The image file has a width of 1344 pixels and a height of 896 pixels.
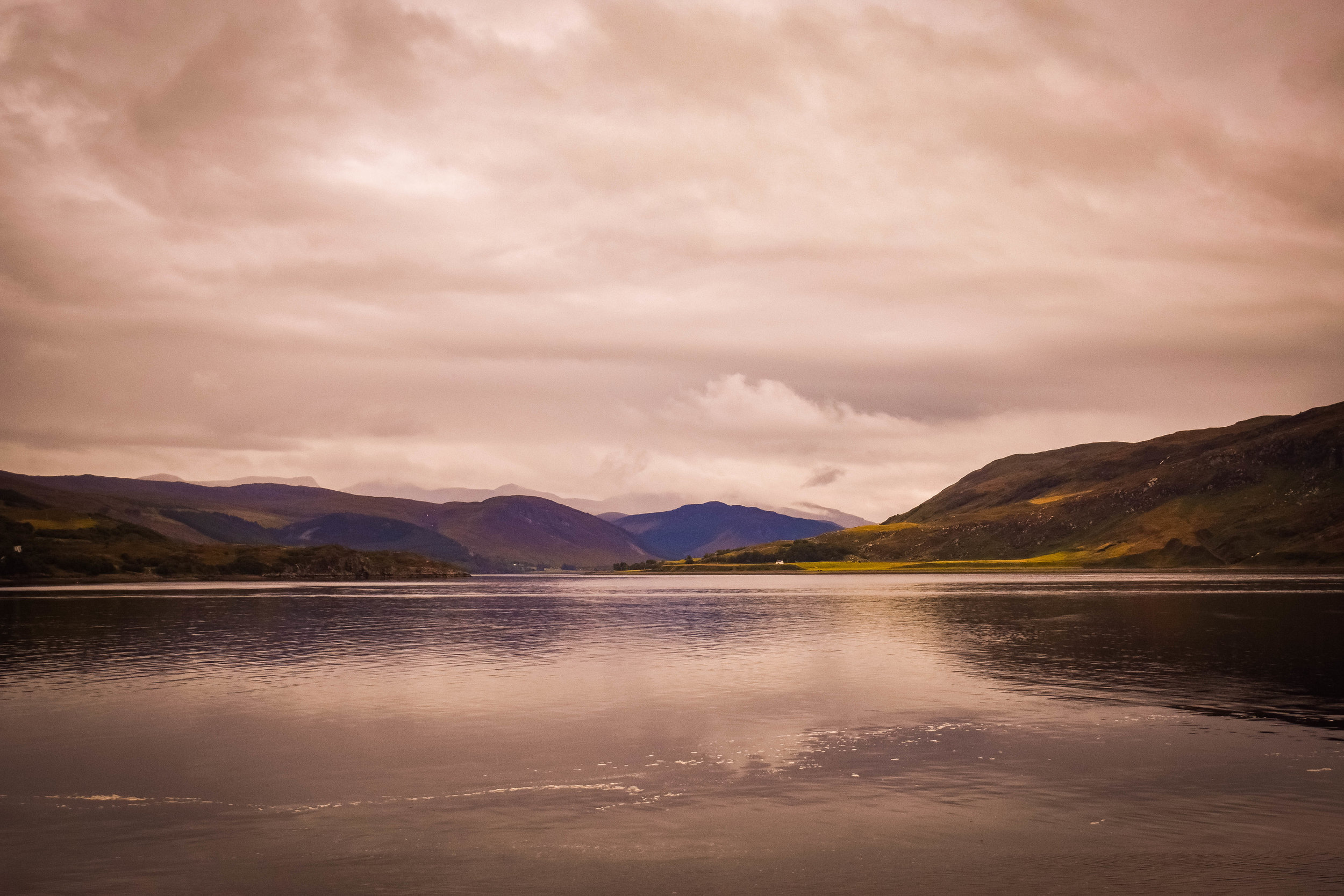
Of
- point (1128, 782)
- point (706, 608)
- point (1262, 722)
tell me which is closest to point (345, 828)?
point (1128, 782)

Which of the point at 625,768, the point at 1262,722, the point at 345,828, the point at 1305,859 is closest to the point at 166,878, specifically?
the point at 345,828

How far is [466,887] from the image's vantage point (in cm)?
2202

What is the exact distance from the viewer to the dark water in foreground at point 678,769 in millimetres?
23297

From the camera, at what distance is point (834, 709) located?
4672cm

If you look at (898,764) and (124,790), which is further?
(898,764)

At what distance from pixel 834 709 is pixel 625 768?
52.1 ft

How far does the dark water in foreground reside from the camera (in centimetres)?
2330

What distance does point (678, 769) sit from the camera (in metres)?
34.0

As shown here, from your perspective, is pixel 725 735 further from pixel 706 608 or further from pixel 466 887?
pixel 706 608

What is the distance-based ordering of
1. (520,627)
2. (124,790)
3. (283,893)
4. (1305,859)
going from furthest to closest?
(520,627)
(124,790)
(1305,859)
(283,893)

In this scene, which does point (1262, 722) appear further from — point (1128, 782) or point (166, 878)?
point (166, 878)

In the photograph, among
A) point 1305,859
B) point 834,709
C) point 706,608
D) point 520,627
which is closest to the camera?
point 1305,859

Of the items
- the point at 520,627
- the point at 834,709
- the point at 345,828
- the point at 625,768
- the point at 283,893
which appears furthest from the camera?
the point at 520,627

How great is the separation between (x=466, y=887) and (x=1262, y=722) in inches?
1443
